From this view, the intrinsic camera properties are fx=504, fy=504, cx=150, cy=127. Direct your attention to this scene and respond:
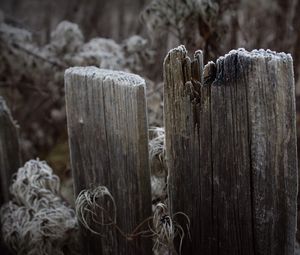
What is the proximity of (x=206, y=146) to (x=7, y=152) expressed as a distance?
1482 mm

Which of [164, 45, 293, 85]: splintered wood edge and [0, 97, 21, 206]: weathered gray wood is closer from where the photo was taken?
[164, 45, 293, 85]: splintered wood edge

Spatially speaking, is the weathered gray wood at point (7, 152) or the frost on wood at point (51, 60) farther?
the frost on wood at point (51, 60)

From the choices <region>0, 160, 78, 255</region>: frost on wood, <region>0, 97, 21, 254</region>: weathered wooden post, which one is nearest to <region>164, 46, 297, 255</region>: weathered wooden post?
<region>0, 160, 78, 255</region>: frost on wood

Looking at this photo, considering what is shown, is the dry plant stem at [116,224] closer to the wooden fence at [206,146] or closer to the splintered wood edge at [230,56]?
the wooden fence at [206,146]

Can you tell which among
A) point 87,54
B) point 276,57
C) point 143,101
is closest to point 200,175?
point 143,101

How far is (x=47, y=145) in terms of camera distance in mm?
5062

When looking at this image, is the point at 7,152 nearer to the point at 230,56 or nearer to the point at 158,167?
the point at 158,167

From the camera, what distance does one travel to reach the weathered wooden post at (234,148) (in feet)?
5.79

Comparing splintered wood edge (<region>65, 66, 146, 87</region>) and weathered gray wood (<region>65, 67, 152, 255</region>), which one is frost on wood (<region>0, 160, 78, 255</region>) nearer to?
weathered gray wood (<region>65, 67, 152, 255</region>)

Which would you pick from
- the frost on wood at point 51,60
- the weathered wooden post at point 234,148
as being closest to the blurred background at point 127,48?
the frost on wood at point 51,60

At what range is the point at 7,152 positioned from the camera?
2.96 metres

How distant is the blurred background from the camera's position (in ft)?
11.5

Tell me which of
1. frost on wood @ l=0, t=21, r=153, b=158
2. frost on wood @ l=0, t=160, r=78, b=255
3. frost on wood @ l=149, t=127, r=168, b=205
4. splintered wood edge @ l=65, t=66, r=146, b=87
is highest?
frost on wood @ l=0, t=21, r=153, b=158

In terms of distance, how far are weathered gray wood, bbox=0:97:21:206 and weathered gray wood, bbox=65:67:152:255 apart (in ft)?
2.44
